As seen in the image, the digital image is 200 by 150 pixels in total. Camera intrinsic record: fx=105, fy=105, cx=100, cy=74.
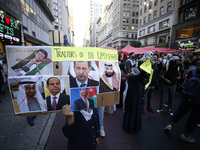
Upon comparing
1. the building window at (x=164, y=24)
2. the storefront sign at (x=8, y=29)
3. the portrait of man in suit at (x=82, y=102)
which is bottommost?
the portrait of man in suit at (x=82, y=102)

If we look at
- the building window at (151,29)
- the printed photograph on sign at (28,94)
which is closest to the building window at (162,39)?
the building window at (151,29)

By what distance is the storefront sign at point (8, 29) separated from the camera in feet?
21.7

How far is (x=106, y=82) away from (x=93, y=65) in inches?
11.0

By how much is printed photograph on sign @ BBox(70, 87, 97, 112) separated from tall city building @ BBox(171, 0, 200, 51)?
21550 millimetres

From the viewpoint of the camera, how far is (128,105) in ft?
9.45

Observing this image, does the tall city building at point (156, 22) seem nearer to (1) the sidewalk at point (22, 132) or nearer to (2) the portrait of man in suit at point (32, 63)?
(1) the sidewalk at point (22, 132)

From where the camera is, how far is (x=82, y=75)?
46.7 inches

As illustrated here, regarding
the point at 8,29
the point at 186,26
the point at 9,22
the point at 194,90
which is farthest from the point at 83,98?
the point at 186,26

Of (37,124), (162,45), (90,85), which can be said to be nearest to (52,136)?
(37,124)

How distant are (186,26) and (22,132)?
2740cm

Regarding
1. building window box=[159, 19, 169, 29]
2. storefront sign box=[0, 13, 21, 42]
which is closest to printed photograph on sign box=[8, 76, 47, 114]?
storefront sign box=[0, 13, 21, 42]

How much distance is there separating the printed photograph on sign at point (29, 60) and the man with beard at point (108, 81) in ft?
1.99

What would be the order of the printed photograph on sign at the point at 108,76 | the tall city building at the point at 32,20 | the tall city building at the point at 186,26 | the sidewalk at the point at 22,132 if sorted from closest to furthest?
the printed photograph on sign at the point at 108,76
the sidewalk at the point at 22,132
the tall city building at the point at 32,20
the tall city building at the point at 186,26

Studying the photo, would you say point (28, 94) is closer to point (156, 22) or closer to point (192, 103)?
point (192, 103)
